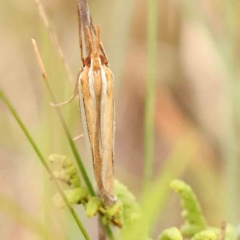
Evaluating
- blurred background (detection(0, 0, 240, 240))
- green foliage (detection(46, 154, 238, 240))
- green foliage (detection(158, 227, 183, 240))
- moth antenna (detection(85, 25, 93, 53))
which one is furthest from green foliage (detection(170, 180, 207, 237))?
blurred background (detection(0, 0, 240, 240))

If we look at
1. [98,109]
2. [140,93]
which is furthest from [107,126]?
[140,93]

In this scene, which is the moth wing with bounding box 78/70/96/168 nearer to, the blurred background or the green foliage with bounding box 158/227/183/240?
the green foliage with bounding box 158/227/183/240

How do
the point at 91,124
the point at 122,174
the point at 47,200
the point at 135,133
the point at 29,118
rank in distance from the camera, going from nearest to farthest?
the point at 91,124 → the point at 47,200 → the point at 122,174 → the point at 29,118 → the point at 135,133

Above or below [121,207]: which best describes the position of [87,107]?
above

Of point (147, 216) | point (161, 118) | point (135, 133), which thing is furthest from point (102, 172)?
point (135, 133)

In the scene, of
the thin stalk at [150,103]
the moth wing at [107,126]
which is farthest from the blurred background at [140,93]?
the moth wing at [107,126]

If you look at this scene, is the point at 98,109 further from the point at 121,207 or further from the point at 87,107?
the point at 121,207

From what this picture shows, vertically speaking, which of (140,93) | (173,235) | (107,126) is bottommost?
(173,235)

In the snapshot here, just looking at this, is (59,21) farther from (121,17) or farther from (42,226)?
(42,226)

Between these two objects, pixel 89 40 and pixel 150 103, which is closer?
pixel 89 40
